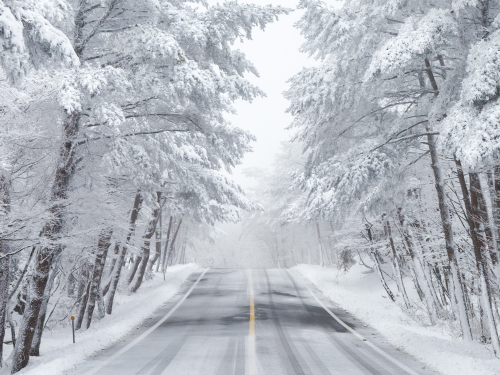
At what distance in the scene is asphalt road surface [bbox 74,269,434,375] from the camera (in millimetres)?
7199

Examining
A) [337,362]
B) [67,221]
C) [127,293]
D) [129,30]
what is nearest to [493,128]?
[337,362]

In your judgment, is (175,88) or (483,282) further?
(175,88)

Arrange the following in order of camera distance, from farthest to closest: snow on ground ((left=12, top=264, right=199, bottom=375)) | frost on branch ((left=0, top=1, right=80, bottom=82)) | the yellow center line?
snow on ground ((left=12, top=264, right=199, bottom=375)) → the yellow center line → frost on branch ((left=0, top=1, right=80, bottom=82))

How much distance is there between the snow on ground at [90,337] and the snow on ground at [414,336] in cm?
670

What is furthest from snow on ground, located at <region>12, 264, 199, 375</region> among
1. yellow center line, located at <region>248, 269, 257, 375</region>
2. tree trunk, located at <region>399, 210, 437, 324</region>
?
tree trunk, located at <region>399, 210, 437, 324</region>

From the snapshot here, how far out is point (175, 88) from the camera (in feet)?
27.5

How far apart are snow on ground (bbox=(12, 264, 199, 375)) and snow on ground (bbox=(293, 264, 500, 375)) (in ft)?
22.0

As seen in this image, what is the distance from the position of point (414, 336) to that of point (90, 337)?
7.76 meters

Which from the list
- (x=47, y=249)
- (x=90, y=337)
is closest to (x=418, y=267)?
(x=90, y=337)

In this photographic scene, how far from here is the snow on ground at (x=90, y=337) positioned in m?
7.53

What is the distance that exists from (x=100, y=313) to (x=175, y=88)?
37.2 feet

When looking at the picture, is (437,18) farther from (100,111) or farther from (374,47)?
(100,111)

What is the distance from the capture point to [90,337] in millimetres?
10008

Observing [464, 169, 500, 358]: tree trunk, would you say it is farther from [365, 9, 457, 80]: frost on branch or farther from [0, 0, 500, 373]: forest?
[365, 9, 457, 80]: frost on branch
